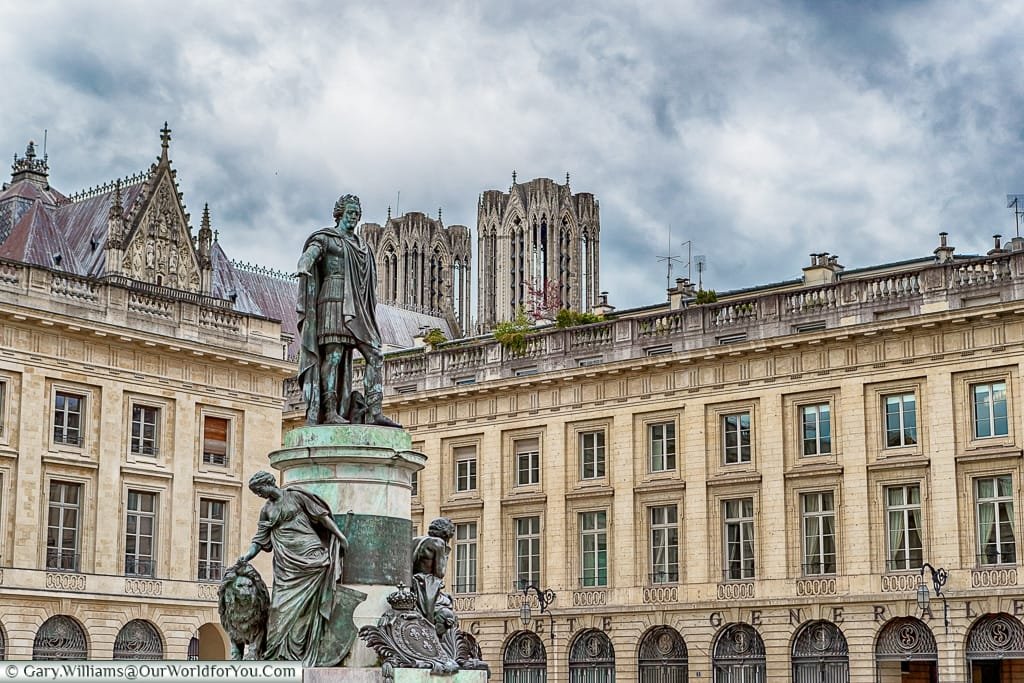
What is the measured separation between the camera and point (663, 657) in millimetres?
45438

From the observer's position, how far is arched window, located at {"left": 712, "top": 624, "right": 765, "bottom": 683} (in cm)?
4369

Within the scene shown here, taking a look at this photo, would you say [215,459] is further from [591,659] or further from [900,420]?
[900,420]

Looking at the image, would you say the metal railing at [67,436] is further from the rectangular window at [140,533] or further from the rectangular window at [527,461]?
the rectangular window at [527,461]

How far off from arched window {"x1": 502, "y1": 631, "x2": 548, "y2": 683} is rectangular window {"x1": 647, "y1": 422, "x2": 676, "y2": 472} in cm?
630

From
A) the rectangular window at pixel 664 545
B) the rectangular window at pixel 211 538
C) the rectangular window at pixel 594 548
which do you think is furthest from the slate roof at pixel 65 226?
the rectangular window at pixel 664 545

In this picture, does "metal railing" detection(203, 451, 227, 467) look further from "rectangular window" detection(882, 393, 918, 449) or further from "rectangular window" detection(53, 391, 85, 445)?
"rectangular window" detection(882, 393, 918, 449)

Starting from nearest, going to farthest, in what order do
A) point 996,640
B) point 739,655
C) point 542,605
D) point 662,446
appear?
1. point 996,640
2. point 739,655
3. point 662,446
4. point 542,605

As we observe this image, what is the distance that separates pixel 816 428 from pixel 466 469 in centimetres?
1191

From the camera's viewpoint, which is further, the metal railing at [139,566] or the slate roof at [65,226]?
the slate roof at [65,226]

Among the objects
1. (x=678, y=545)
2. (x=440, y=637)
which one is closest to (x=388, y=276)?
(x=678, y=545)

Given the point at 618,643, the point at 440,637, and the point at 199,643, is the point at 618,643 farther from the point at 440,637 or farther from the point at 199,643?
the point at 440,637

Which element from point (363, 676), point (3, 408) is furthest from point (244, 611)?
point (3, 408)

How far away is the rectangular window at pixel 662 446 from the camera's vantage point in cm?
4650

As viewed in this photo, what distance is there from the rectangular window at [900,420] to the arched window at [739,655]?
639cm
